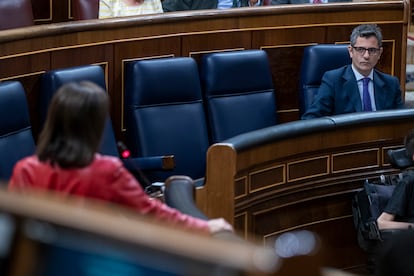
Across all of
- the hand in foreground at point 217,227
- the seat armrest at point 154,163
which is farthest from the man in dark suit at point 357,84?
the hand in foreground at point 217,227

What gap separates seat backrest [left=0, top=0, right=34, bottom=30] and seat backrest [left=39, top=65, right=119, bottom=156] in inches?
41.9

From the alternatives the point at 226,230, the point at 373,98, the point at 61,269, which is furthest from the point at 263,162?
the point at 61,269

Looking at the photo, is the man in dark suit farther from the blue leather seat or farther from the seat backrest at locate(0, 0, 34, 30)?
the seat backrest at locate(0, 0, 34, 30)

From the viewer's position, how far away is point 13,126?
342cm

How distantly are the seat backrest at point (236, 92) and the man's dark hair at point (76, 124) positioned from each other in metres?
2.25

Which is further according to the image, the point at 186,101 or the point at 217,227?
the point at 186,101

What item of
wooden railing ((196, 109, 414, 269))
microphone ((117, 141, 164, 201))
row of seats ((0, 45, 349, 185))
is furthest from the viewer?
row of seats ((0, 45, 349, 185))

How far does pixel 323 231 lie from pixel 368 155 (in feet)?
1.11

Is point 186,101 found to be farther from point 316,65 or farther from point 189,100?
point 316,65

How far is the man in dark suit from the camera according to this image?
13.3 feet

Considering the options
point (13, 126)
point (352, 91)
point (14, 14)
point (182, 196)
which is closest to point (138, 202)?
point (182, 196)

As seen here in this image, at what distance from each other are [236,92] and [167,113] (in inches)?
→ 15.5

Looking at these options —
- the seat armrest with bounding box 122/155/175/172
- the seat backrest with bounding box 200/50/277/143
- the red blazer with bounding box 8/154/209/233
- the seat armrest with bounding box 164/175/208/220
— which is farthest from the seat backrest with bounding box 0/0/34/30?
the red blazer with bounding box 8/154/209/233

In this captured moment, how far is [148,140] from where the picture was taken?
3.93 metres
